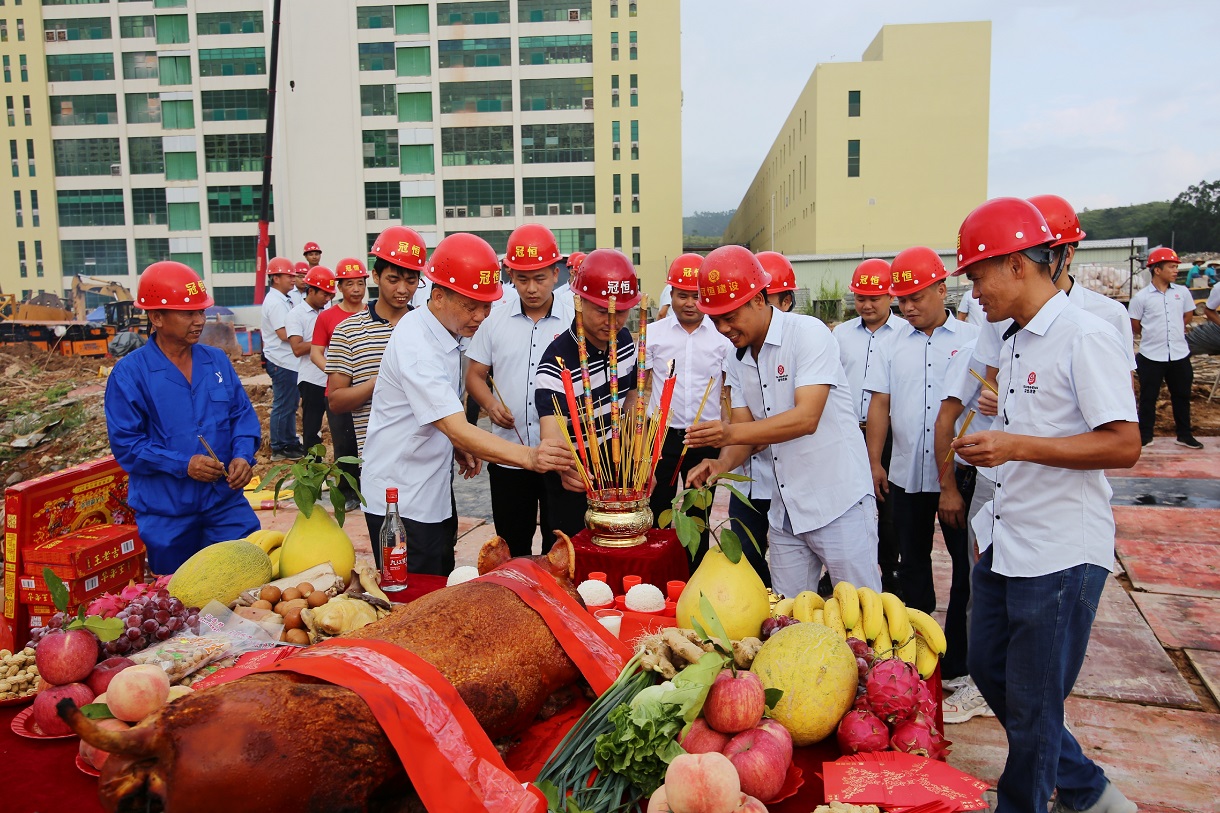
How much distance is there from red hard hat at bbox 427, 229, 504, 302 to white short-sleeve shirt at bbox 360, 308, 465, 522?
7.5 inches

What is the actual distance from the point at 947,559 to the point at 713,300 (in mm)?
3417

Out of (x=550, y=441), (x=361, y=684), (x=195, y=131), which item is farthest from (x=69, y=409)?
(x=195, y=131)

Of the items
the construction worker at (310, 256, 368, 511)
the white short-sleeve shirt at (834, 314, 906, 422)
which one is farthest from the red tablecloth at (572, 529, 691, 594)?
the construction worker at (310, 256, 368, 511)

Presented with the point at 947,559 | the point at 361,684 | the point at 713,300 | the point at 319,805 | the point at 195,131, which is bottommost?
the point at 947,559

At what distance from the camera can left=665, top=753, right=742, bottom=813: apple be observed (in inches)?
53.3

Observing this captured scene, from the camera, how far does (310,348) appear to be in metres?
7.16

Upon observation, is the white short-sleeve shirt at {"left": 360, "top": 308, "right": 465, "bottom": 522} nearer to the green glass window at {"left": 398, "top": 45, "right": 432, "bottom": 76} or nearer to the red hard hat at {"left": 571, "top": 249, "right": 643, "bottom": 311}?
the red hard hat at {"left": 571, "top": 249, "right": 643, "bottom": 311}

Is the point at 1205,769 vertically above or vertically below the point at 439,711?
below

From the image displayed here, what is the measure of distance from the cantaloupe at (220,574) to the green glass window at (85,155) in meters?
42.5

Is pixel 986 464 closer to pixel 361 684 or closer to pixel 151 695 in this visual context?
pixel 361 684

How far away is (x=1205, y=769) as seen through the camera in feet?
9.23

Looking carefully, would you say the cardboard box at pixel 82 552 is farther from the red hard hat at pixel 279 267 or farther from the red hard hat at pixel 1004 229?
the red hard hat at pixel 279 267

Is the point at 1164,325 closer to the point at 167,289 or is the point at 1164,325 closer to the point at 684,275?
the point at 684,275

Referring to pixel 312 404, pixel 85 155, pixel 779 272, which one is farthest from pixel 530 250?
pixel 85 155
